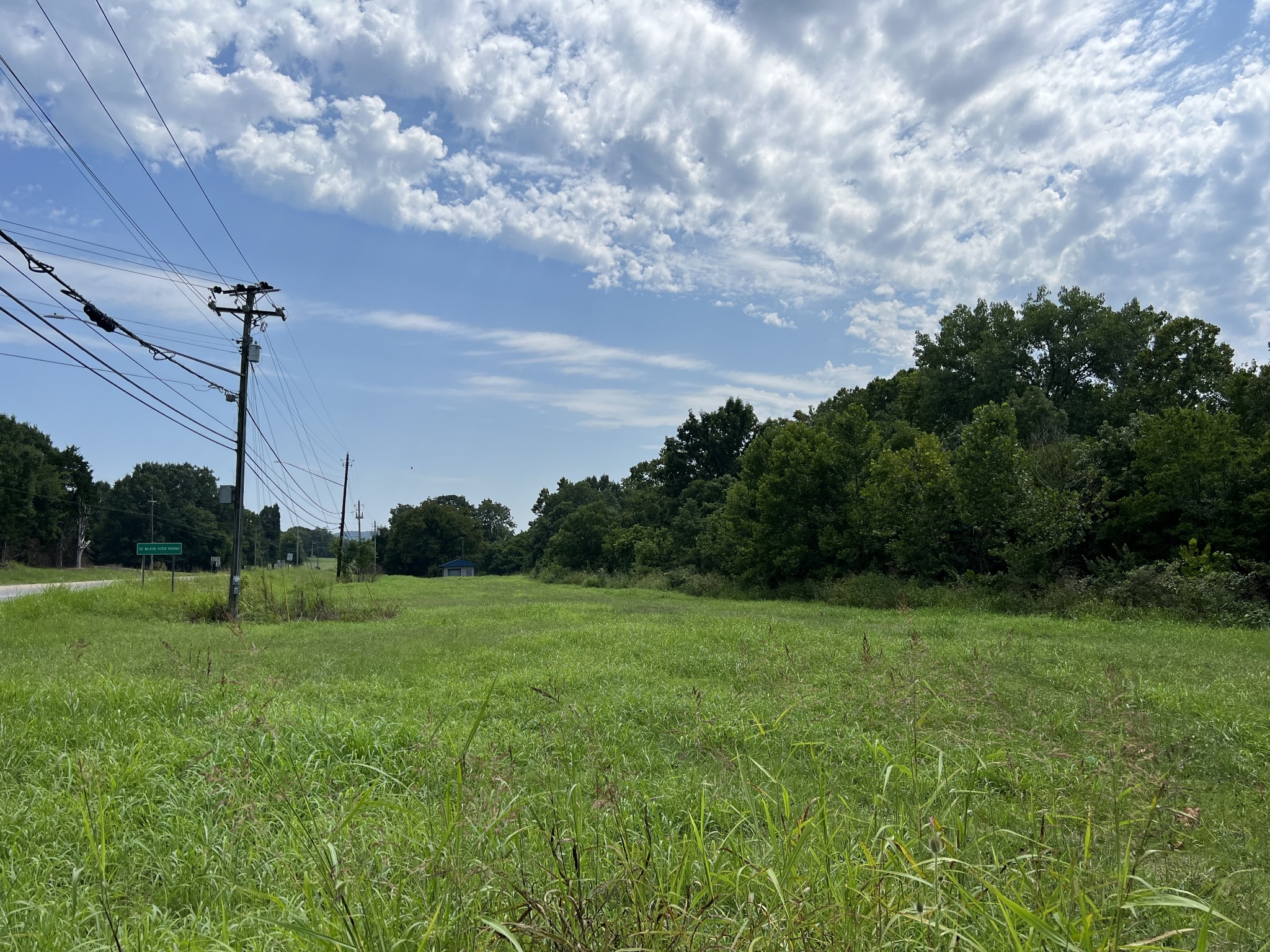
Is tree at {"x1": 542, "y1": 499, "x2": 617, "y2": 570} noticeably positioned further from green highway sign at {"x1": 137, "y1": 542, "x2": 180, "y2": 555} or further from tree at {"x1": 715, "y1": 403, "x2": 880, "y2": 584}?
green highway sign at {"x1": 137, "y1": 542, "x2": 180, "y2": 555}

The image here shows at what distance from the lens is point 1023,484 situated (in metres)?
20.3

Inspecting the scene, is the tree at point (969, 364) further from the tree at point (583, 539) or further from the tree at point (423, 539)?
the tree at point (423, 539)

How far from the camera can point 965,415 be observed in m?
36.7

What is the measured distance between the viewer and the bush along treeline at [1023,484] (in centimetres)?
1827

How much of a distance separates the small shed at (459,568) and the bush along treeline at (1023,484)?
43.6 meters

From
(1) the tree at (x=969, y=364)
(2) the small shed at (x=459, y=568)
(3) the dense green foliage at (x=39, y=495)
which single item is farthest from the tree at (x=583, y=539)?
(3) the dense green foliage at (x=39, y=495)

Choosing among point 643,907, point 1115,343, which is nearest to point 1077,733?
point 643,907

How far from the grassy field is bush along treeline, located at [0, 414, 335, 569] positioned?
A: 31911 millimetres

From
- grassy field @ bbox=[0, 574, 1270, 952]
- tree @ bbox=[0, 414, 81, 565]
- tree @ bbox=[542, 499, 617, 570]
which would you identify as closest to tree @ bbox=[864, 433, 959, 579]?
grassy field @ bbox=[0, 574, 1270, 952]

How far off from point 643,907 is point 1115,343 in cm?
3831

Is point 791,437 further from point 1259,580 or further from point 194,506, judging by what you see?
point 194,506

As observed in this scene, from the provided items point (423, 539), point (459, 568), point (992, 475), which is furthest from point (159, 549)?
point (459, 568)

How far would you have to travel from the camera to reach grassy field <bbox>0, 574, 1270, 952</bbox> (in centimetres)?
215

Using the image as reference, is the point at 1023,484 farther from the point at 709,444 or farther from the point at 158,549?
the point at 709,444
